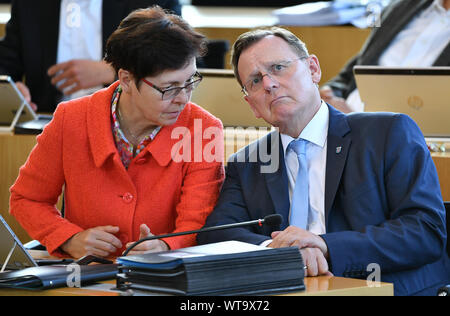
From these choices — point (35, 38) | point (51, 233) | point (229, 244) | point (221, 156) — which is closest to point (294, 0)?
point (35, 38)

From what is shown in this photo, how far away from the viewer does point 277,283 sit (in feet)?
4.33

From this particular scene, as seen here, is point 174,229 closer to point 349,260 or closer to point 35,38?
Result: point 349,260

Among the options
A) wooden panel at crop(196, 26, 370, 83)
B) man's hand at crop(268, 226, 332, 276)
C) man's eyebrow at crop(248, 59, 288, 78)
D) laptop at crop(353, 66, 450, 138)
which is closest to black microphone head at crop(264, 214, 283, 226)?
man's hand at crop(268, 226, 332, 276)

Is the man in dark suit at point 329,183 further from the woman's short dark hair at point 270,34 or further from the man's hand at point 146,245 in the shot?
the man's hand at point 146,245

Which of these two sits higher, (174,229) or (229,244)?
(229,244)

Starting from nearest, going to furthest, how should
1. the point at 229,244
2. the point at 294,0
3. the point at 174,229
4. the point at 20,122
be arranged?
the point at 229,244 < the point at 174,229 < the point at 20,122 < the point at 294,0

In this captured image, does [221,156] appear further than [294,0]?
No

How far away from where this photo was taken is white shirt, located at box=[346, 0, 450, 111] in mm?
3375

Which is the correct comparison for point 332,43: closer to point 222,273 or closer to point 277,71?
point 277,71

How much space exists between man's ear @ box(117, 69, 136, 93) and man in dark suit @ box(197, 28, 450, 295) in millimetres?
302

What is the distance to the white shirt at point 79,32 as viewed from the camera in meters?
3.45

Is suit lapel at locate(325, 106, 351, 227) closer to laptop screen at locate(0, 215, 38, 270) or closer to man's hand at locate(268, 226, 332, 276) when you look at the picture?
man's hand at locate(268, 226, 332, 276)
